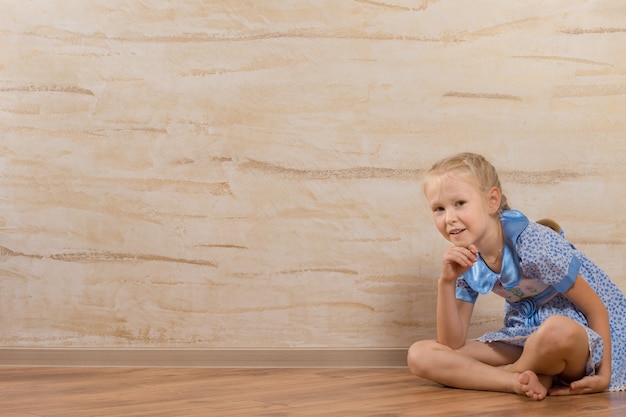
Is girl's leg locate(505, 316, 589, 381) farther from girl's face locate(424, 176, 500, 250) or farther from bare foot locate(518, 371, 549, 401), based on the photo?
girl's face locate(424, 176, 500, 250)

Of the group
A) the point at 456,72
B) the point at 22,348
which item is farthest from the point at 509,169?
the point at 22,348

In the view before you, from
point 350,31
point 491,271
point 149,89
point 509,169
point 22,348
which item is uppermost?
point 350,31

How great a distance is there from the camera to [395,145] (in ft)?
6.79

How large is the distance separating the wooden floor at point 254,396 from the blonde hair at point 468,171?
430 millimetres

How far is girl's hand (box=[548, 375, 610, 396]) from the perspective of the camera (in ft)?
5.20

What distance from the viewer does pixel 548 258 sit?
1644 millimetres

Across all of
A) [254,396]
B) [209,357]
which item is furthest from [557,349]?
[209,357]

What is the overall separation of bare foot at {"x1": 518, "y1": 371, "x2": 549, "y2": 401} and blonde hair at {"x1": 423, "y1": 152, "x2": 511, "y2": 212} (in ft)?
1.27

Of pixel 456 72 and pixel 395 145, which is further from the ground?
pixel 456 72

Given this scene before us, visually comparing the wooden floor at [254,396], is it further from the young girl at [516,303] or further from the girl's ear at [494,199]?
the girl's ear at [494,199]

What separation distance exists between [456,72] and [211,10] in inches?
24.9

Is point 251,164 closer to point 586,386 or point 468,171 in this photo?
point 468,171

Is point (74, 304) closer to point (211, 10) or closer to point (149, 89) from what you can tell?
point (149, 89)

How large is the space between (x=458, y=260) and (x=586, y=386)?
34 cm
